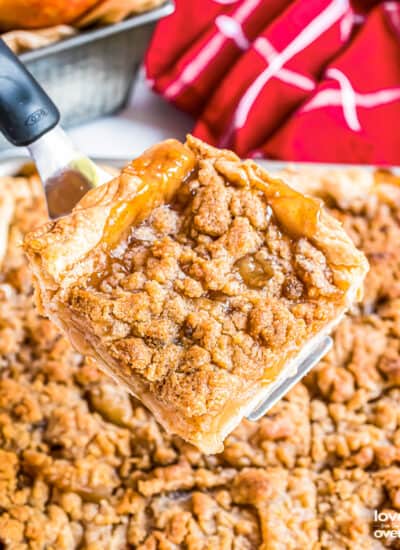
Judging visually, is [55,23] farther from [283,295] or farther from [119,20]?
[283,295]

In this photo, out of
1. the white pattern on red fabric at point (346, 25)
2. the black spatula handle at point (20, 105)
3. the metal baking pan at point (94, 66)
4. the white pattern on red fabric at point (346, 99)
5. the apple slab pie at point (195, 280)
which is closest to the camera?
the apple slab pie at point (195, 280)

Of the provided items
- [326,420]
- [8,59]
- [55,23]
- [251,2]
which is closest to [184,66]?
[251,2]

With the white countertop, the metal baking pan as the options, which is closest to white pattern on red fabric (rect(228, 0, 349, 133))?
the white countertop

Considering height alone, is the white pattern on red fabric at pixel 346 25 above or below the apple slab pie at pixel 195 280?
below

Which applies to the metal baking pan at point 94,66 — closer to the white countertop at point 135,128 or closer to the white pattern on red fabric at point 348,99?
the white countertop at point 135,128

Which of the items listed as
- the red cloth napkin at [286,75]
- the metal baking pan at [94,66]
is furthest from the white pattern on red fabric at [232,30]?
the metal baking pan at [94,66]

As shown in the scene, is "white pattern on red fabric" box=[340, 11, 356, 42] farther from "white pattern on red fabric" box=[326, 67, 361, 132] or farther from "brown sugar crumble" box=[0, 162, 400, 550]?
"brown sugar crumble" box=[0, 162, 400, 550]
